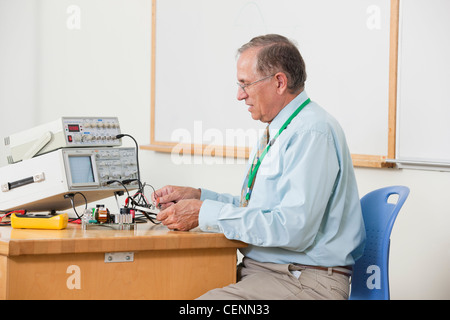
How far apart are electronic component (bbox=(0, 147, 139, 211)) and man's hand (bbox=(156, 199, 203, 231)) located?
33cm

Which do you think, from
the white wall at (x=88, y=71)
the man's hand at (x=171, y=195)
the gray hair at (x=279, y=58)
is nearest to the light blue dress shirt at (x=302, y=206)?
the gray hair at (x=279, y=58)

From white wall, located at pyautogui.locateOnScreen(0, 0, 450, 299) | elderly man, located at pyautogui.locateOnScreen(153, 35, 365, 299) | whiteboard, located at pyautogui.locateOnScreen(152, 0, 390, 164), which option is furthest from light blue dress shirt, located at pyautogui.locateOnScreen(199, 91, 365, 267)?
white wall, located at pyautogui.locateOnScreen(0, 0, 450, 299)

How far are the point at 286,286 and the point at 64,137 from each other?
92cm

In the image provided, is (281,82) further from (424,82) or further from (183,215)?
(424,82)

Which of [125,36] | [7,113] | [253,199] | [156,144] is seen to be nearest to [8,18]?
[7,113]

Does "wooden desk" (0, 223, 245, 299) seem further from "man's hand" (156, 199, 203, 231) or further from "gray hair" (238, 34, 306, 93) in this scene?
"gray hair" (238, 34, 306, 93)

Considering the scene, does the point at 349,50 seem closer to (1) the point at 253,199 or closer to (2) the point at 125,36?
(1) the point at 253,199

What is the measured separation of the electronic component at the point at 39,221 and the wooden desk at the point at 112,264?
3 cm

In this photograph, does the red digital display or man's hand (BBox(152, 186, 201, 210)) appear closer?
the red digital display

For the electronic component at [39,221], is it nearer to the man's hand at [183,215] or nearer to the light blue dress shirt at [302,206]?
the man's hand at [183,215]

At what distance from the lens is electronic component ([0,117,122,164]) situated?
83.7 inches

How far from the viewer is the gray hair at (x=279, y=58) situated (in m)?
2.04

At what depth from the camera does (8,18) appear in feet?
15.5
